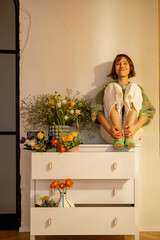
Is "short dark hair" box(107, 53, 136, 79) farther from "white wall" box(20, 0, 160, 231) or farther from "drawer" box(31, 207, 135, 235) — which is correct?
"drawer" box(31, 207, 135, 235)

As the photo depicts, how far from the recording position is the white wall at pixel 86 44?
104 inches

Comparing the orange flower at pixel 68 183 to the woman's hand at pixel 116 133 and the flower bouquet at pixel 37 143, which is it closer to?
the flower bouquet at pixel 37 143

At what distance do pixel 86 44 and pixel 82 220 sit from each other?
1.51 m

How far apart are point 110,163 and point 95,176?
0.14 m

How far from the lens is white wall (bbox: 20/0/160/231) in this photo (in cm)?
264

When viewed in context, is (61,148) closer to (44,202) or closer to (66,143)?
(66,143)

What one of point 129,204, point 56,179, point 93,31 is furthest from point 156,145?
point 93,31

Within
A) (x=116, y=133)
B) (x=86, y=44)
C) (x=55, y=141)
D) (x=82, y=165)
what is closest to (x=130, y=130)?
(x=116, y=133)

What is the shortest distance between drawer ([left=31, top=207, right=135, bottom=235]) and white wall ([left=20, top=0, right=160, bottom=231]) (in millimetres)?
744

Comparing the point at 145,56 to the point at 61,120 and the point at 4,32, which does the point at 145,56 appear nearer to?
the point at 61,120

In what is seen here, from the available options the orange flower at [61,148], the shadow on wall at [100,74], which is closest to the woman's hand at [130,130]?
the orange flower at [61,148]

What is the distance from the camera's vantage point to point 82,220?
2.04 meters

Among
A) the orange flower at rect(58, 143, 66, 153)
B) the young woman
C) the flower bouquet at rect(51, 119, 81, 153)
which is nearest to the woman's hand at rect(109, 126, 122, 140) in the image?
the young woman

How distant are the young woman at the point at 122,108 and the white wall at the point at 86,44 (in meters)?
0.17
